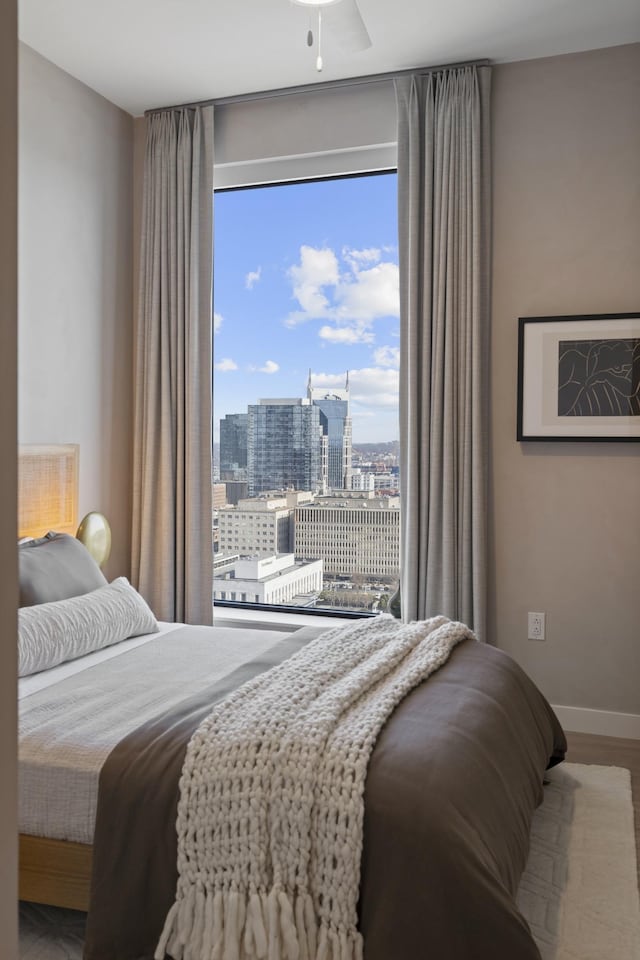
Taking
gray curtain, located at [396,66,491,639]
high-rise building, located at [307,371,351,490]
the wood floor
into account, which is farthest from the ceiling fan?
the wood floor

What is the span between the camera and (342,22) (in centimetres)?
242

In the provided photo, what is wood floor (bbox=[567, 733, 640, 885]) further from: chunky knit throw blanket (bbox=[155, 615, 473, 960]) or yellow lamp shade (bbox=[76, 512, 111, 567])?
yellow lamp shade (bbox=[76, 512, 111, 567])

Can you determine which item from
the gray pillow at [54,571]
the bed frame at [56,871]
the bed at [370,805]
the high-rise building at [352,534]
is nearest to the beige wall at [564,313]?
the high-rise building at [352,534]

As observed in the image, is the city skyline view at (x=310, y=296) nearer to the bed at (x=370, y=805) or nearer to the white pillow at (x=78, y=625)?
the white pillow at (x=78, y=625)

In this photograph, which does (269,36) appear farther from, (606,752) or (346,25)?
(606,752)

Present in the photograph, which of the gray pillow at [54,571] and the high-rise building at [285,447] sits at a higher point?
the high-rise building at [285,447]

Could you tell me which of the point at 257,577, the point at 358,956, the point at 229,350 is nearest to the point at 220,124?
the point at 229,350

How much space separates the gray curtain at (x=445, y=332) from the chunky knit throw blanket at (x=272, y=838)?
1.69 metres

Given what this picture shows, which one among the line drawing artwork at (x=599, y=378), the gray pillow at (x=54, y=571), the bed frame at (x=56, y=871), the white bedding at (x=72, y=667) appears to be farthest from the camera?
the line drawing artwork at (x=599, y=378)

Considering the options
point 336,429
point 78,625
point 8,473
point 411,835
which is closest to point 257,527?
point 336,429

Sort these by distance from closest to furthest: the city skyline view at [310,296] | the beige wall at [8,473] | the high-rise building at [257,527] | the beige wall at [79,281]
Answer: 1. the beige wall at [8,473]
2. the beige wall at [79,281]
3. the city skyline view at [310,296]
4. the high-rise building at [257,527]

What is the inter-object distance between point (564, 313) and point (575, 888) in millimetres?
2275

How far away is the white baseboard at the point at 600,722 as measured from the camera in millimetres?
3369

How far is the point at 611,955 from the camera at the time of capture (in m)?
1.90
